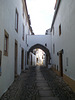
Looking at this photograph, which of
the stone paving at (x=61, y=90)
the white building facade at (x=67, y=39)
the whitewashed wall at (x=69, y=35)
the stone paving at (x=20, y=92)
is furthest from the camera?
the white building facade at (x=67, y=39)

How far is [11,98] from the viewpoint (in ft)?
14.4

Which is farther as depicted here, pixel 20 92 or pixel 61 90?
pixel 61 90

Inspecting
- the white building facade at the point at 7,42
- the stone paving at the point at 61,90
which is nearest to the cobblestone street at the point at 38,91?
the stone paving at the point at 61,90

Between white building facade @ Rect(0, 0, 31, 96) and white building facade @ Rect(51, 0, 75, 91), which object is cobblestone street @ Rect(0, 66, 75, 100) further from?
white building facade @ Rect(51, 0, 75, 91)

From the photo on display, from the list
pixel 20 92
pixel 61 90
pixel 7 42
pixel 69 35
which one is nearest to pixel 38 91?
pixel 20 92

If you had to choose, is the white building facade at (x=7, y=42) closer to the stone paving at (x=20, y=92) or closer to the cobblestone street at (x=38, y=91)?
the stone paving at (x=20, y=92)

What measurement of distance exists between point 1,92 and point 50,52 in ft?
40.9

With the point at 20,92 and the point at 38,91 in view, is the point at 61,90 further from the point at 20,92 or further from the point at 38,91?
the point at 20,92

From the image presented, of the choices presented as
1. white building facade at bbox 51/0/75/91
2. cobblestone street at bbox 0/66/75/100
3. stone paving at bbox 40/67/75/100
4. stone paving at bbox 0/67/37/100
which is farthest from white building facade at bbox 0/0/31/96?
white building facade at bbox 51/0/75/91

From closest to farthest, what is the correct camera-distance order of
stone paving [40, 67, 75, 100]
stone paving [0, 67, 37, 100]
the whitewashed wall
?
stone paving [0, 67, 37, 100], stone paving [40, 67, 75, 100], the whitewashed wall

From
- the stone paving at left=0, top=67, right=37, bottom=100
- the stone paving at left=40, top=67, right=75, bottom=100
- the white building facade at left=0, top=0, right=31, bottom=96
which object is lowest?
the stone paving at left=40, top=67, right=75, bottom=100

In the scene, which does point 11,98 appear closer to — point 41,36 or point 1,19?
point 1,19

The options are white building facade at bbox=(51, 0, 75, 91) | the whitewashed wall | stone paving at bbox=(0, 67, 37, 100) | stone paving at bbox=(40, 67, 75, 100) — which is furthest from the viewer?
white building facade at bbox=(51, 0, 75, 91)

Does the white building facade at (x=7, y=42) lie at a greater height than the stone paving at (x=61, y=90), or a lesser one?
greater
